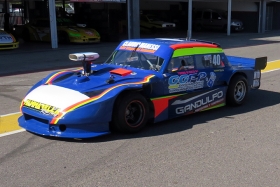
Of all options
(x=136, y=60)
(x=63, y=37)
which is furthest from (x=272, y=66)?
(x=63, y=37)

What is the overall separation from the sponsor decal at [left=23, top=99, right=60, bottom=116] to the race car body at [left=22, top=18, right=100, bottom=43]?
17.0m

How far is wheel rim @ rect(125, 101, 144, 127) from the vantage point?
628cm

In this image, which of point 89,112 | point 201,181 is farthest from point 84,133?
point 201,181

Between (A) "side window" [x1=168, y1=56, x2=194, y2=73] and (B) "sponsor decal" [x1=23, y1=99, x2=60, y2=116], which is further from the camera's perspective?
(A) "side window" [x1=168, y1=56, x2=194, y2=73]

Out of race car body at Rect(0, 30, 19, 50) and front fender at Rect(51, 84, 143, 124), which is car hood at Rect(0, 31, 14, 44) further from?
front fender at Rect(51, 84, 143, 124)

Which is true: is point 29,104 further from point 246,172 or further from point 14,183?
point 246,172

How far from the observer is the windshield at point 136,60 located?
7.02 metres

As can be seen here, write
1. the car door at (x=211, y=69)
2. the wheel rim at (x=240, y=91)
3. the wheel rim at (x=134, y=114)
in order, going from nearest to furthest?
the wheel rim at (x=134, y=114), the car door at (x=211, y=69), the wheel rim at (x=240, y=91)

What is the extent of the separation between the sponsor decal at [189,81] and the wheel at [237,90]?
0.57m

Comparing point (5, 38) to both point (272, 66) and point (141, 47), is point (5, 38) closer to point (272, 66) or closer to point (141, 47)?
point (272, 66)

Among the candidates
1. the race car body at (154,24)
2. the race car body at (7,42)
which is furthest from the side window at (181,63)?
the race car body at (154,24)

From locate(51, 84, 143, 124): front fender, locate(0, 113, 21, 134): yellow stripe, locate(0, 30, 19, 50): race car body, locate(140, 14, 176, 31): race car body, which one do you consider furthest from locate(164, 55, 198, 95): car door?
locate(140, 14, 176, 31): race car body

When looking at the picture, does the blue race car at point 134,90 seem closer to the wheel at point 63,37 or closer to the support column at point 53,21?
the support column at point 53,21

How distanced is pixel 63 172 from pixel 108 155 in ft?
2.53
